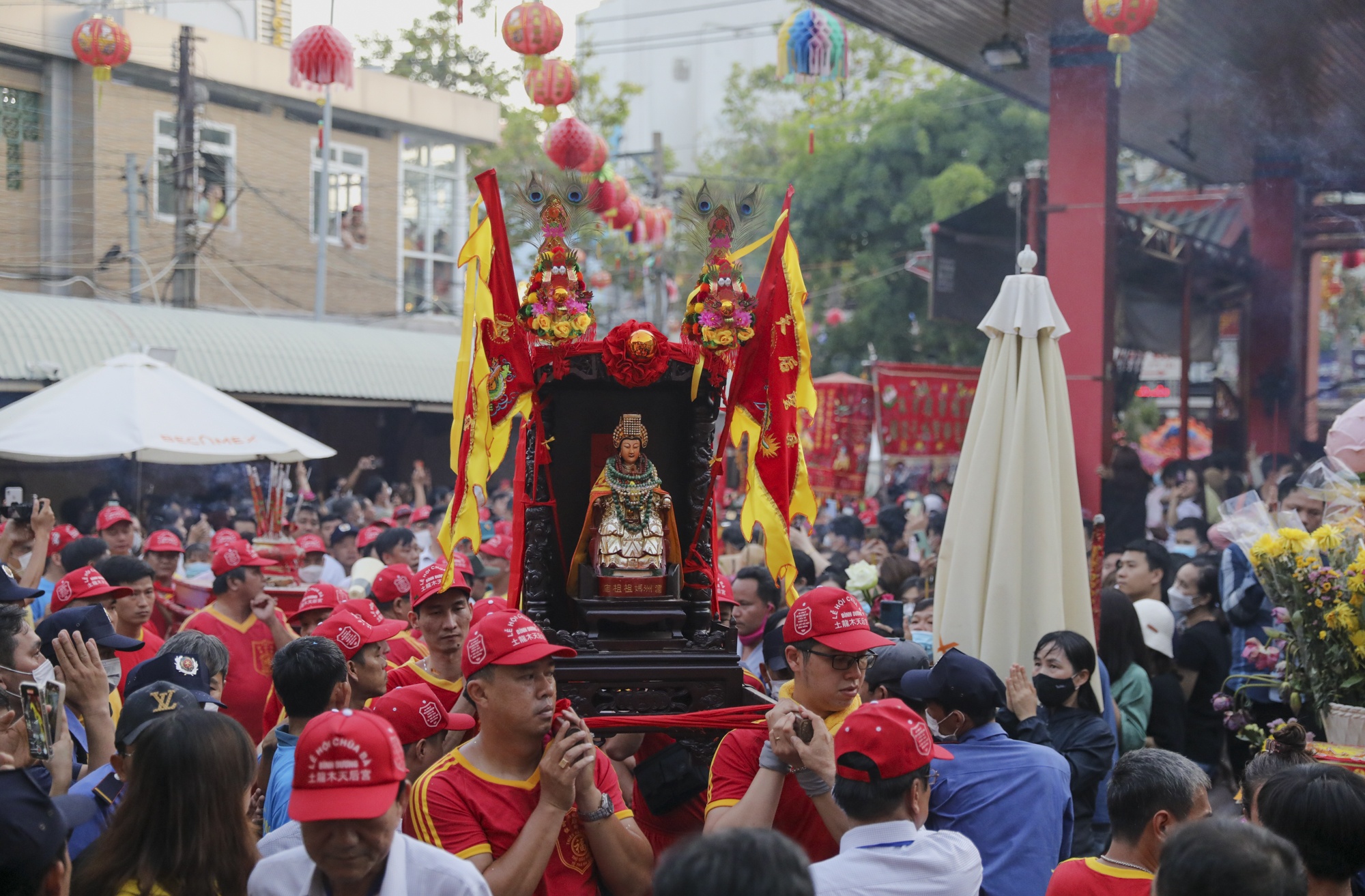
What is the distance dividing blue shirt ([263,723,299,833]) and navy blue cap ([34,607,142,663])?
95cm

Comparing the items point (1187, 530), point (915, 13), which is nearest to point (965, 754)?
point (1187, 530)

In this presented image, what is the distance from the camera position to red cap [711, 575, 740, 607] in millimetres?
4520

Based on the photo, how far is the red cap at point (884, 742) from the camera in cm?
279

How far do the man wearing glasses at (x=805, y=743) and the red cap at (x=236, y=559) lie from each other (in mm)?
3196

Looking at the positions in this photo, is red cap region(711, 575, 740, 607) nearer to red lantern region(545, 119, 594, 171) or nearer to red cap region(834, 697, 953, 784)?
red cap region(834, 697, 953, 784)

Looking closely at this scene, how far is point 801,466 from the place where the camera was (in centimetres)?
456

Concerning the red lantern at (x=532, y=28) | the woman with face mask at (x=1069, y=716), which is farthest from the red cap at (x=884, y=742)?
the red lantern at (x=532, y=28)

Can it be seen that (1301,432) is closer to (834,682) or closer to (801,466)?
(801,466)

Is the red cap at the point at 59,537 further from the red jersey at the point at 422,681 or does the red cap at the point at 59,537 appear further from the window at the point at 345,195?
the window at the point at 345,195

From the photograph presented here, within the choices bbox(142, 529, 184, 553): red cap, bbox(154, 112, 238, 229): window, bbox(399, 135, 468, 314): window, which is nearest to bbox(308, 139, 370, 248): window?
bbox(399, 135, 468, 314): window

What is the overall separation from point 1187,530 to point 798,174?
13737mm

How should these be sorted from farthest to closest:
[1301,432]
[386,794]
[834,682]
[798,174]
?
[798,174], [1301,432], [834,682], [386,794]

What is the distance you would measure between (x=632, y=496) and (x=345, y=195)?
18.8m

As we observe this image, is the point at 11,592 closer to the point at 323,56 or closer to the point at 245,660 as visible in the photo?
the point at 245,660
